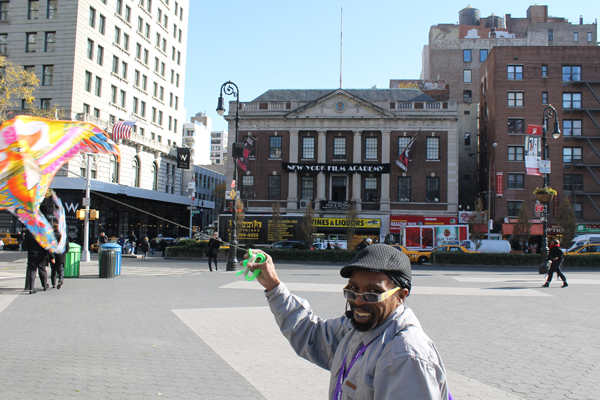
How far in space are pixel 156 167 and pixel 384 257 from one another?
176ft

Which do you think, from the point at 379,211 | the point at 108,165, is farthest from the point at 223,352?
the point at 108,165

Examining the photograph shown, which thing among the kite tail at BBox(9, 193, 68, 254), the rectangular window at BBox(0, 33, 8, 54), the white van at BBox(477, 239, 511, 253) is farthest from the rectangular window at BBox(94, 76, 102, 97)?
the kite tail at BBox(9, 193, 68, 254)

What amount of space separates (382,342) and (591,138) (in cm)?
5221

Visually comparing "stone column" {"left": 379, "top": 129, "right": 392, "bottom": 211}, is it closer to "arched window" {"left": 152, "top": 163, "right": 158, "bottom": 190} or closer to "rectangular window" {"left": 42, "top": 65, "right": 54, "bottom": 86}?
"arched window" {"left": 152, "top": 163, "right": 158, "bottom": 190}

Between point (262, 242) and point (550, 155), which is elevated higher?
point (550, 155)

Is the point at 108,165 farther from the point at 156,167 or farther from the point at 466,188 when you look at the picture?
the point at 466,188

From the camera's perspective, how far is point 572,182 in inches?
1805

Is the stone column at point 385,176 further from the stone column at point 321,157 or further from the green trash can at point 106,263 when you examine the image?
the green trash can at point 106,263

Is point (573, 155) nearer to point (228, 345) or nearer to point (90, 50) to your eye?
point (90, 50)

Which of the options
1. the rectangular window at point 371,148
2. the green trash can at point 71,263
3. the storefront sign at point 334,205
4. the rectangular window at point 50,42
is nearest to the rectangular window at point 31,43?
the rectangular window at point 50,42

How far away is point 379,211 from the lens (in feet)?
143

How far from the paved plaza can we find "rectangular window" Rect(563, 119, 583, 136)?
1514 inches

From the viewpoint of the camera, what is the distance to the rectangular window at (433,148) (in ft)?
146

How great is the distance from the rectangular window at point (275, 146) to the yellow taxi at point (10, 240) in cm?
2284
